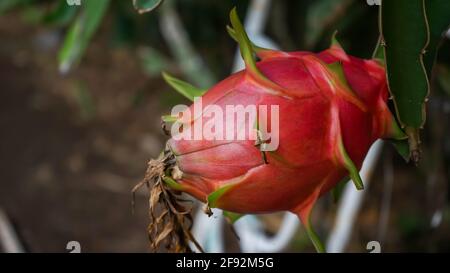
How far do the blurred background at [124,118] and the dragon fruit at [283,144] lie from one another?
0.45 m

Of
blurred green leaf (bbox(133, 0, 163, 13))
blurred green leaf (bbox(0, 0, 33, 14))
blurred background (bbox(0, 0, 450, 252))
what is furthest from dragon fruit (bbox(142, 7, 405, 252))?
blurred green leaf (bbox(0, 0, 33, 14))

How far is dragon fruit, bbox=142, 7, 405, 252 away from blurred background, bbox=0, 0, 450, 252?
448 millimetres

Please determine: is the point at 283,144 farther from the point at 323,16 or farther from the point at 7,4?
the point at 7,4

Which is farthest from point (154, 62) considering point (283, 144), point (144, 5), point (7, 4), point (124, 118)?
point (283, 144)

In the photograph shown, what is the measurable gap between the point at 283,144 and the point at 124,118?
2.05 metres

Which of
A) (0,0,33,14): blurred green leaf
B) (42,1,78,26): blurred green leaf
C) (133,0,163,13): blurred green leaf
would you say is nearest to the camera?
(133,0,163,13): blurred green leaf

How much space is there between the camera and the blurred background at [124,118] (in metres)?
1.36

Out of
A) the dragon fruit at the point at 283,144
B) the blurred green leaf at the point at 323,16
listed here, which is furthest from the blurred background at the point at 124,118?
the dragon fruit at the point at 283,144

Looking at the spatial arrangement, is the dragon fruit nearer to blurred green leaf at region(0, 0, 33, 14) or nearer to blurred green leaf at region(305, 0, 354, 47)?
blurred green leaf at region(305, 0, 354, 47)

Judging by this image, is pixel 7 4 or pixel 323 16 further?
pixel 7 4

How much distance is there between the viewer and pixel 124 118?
2574mm

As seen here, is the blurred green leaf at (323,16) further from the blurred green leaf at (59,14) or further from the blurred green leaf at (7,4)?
the blurred green leaf at (7,4)

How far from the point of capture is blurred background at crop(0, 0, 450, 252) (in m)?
1.36

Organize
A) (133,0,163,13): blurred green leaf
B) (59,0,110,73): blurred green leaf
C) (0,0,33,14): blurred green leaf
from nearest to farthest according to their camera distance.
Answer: (133,0,163,13): blurred green leaf → (59,0,110,73): blurred green leaf → (0,0,33,14): blurred green leaf
